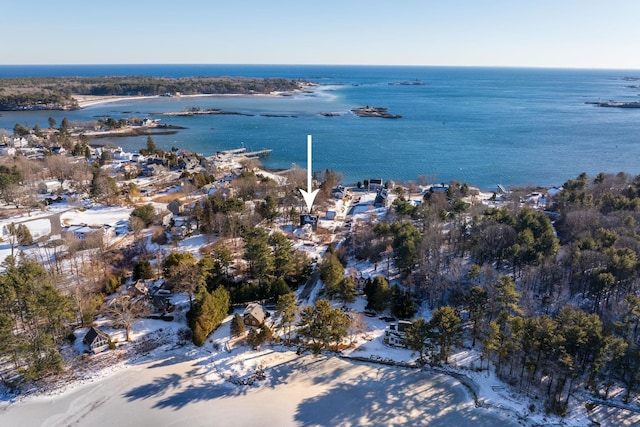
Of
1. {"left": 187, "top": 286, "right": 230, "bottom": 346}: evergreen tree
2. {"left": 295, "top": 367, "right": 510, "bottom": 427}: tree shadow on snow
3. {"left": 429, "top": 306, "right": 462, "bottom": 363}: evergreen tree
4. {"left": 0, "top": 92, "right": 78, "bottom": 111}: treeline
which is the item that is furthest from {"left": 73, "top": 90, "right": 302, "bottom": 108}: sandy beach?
{"left": 429, "top": 306, "right": 462, "bottom": 363}: evergreen tree

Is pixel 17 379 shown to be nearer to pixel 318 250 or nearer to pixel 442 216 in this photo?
pixel 318 250

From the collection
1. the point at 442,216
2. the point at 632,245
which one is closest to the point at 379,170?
the point at 442,216

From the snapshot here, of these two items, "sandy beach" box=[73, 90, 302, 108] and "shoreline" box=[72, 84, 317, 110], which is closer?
"sandy beach" box=[73, 90, 302, 108]

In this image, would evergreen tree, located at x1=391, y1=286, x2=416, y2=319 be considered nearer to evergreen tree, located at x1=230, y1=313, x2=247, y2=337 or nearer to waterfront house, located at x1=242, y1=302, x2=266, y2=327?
waterfront house, located at x1=242, y1=302, x2=266, y2=327

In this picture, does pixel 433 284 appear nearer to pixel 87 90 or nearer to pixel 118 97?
pixel 118 97

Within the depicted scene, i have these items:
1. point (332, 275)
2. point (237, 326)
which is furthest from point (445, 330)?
point (237, 326)

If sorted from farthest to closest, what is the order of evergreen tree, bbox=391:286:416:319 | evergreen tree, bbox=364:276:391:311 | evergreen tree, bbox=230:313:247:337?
evergreen tree, bbox=364:276:391:311, evergreen tree, bbox=391:286:416:319, evergreen tree, bbox=230:313:247:337

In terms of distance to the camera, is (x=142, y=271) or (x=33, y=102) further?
(x=33, y=102)

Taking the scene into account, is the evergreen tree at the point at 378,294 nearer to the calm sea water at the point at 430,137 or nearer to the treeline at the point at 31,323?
the treeline at the point at 31,323
